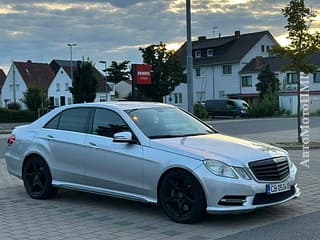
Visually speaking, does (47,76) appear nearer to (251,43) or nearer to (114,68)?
(114,68)

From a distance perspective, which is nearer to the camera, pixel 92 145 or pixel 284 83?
pixel 92 145

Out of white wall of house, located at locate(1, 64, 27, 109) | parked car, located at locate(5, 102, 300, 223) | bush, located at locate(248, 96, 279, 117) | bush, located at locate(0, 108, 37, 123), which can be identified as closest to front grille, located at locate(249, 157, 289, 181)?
parked car, located at locate(5, 102, 300, 223)

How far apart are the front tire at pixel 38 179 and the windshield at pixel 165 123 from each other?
1.84 metres

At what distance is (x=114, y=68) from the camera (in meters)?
117

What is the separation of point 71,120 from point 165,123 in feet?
5.24

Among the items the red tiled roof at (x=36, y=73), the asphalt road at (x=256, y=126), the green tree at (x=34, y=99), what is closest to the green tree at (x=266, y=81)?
the green tree at (x=34, y=99)

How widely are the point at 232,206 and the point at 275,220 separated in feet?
2.18

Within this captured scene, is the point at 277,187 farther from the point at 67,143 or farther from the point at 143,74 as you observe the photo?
the point at 143,74

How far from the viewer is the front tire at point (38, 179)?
8641 mm

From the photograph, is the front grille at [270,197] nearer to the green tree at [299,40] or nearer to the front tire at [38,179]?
the front tire at [38,179]

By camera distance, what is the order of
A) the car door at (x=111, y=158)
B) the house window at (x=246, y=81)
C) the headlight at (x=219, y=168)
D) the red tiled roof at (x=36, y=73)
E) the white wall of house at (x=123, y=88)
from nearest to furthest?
the headlight at (x=219, y=168), the car door at (x=111, y=158), the house window at (x=246, y=81), the red tiled roof at (x=36, y=73), the white wall of house at (x=123, y=88)

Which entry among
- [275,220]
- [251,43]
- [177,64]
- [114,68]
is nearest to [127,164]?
[275,220]

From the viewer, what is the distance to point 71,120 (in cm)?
851

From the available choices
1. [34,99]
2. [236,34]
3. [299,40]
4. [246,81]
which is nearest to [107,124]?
[299,40]
